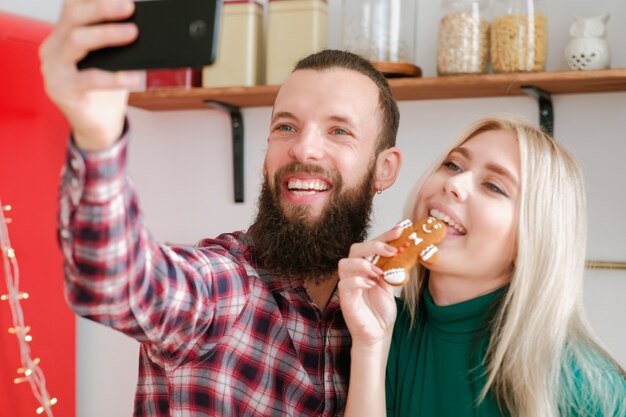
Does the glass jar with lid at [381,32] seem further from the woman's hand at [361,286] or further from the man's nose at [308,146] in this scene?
the woman's hand at [361,286]

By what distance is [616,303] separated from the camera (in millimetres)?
2064

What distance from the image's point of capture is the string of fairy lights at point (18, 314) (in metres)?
2.13

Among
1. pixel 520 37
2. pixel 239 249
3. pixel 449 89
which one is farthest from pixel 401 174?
pixel 239 249

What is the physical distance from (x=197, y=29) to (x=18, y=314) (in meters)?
1.69

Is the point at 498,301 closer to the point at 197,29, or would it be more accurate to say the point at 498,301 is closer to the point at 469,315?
the point at 469,315

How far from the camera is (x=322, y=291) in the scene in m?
1.47

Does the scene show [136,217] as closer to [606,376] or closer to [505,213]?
[505,213]

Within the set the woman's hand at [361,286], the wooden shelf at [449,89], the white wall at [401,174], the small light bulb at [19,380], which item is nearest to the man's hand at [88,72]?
the woman's hand at [361,286]

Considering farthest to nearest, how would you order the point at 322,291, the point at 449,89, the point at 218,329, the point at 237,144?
the point at 237,144 < the point at 449,89 < the point at 322,291 < the point at 218,329

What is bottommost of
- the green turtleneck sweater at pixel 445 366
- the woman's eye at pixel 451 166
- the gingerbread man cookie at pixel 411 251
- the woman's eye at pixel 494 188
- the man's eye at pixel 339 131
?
the green turtleneck sweater at pixel 445 366

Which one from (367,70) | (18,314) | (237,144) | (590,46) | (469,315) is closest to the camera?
(469,315)

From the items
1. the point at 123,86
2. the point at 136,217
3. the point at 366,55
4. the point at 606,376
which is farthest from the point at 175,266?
the point at 366,55

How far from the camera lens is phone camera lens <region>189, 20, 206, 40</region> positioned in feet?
2.42

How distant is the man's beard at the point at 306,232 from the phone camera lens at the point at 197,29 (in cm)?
70
